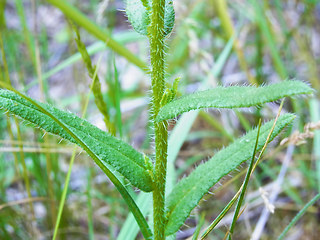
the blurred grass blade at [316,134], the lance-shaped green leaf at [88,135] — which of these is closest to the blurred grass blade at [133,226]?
the lance-shaped green leaf at [88,135]

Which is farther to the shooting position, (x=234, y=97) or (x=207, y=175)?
(x=207, y=175)

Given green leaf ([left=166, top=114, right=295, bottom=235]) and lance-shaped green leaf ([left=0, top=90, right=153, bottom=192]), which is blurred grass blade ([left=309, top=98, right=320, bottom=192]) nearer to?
green leaf ([left=166, top=114, right=295, bottom=235])

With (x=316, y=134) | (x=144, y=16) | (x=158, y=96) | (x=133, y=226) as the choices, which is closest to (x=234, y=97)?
(x=158, y=96)

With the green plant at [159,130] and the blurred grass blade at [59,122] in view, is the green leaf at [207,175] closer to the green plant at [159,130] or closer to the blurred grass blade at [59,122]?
the green plant at [159,130]

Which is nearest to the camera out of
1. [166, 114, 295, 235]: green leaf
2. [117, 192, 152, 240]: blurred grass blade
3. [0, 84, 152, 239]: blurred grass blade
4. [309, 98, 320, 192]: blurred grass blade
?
[0, 84, 152, 239]: blurred grass blade

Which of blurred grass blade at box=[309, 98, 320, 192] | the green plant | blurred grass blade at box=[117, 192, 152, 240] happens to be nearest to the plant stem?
the green plant

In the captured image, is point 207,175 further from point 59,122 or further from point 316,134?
point 316,134
